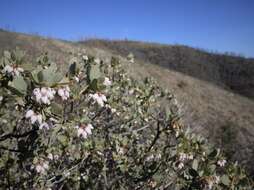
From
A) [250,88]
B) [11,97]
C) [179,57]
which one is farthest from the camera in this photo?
[179,57]

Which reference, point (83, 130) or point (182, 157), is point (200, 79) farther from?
point (83, 130)

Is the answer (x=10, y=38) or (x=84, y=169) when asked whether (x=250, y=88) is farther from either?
(x=84, y=169)

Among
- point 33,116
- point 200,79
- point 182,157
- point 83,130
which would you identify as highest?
point 33,116

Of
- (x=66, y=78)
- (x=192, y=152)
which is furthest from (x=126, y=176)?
(x=66, y=78)

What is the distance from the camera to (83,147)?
2.76 metres

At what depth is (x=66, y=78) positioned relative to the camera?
145cm

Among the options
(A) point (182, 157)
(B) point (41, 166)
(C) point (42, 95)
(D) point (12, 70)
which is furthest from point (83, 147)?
(C) point (42, 95)

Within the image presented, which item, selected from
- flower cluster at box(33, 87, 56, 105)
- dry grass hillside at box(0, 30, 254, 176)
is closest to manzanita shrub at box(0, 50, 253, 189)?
flower cluster at box(33, 87, 56, 105)

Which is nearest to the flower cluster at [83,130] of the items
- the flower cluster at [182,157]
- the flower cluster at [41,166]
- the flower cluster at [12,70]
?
the flower cluster at [12,70]

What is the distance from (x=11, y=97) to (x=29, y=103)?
0.24 feet

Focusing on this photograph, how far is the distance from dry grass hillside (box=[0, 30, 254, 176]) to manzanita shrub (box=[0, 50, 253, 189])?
1107 mm

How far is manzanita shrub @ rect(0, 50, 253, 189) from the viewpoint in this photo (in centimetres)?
143

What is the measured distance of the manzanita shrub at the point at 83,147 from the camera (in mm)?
1432

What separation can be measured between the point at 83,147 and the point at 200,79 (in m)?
24.4
